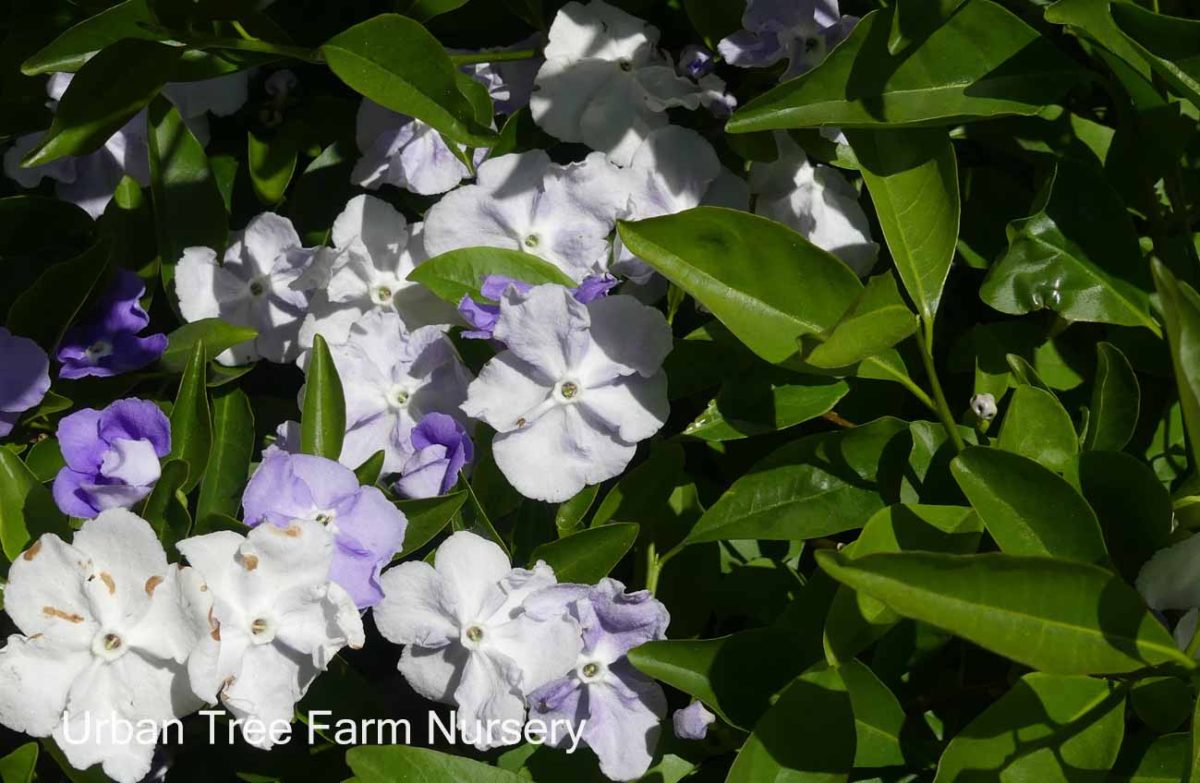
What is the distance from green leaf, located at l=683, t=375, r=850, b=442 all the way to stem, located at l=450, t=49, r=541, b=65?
0.56m

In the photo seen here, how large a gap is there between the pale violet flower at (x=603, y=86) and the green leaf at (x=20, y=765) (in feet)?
3.17

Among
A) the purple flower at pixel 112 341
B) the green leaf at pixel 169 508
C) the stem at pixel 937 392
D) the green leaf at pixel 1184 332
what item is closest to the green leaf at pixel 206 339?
the purple flower at pixel 112 341

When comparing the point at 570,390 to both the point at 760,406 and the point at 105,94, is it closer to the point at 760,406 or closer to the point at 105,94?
the point at 760,406

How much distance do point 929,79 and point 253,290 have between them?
0.91 meters

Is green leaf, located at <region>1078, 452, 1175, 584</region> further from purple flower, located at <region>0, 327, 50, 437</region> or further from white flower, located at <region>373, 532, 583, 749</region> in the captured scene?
purple flower, located at <region>0, 327, 50, 437</region>

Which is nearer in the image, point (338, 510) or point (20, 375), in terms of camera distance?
point (338, 510)

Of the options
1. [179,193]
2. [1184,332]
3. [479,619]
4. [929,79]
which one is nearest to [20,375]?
[179,193]

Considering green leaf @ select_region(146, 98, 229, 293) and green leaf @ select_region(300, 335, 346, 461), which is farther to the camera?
green leaf @ select_region(146, 98, 229, 293)

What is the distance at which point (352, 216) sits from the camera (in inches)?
61.5

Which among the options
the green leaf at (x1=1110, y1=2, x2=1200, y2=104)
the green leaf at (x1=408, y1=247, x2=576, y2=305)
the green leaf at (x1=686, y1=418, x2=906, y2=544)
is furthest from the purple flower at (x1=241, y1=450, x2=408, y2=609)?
the green leaf at (x1=1110, y1=2, x2=1200, y2=104)

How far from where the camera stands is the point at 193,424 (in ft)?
4.46

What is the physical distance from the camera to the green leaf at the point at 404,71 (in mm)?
1375

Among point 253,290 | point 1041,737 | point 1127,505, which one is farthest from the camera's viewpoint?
point 253,290

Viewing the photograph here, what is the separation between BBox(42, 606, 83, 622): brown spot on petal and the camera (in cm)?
122
